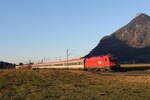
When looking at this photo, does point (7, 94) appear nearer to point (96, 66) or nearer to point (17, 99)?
point (17, 99)

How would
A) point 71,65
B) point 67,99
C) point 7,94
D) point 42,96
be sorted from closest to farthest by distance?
point 67,99 → point 42,96 → point 7,94 → point 71,65

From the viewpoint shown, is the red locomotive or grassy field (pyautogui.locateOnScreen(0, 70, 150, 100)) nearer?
grassy field (pyautogui.locateOnScreen(0, 70, 150, 100))

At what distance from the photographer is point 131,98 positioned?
50.2 feet

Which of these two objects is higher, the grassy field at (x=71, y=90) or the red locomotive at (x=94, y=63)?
the red locomotive at (x=94, y=63)

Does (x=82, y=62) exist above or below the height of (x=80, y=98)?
above

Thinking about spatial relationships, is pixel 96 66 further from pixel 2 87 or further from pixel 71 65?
pixel 2 87

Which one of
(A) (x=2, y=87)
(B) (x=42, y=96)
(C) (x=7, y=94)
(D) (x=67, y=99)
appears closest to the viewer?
(D) (x=67, y=99)

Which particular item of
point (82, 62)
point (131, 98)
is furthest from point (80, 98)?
point (82, 62)

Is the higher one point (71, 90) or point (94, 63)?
point (94, 63)

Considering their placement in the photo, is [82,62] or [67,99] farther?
[82,62]

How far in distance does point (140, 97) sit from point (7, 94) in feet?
32.0

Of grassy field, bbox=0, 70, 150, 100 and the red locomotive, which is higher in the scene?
the red locomotive

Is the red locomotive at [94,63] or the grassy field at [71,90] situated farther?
the red locomotive at [94,63]

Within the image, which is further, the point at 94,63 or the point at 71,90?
the point at 94,63
